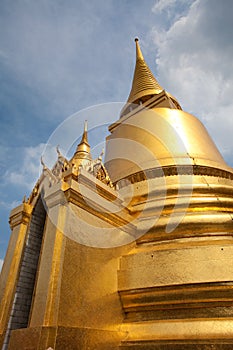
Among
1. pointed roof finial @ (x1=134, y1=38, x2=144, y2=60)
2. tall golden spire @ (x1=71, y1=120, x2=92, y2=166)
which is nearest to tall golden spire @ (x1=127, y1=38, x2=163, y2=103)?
pointed roof finial @ (x1=134, y1=38, x2=144, y2=60)

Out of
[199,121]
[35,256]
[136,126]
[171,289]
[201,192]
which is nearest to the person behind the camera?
[171,289]

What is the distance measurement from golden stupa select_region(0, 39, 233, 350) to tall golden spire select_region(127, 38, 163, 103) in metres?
5.22

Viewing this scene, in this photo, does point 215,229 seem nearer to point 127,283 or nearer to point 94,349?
point 127,283

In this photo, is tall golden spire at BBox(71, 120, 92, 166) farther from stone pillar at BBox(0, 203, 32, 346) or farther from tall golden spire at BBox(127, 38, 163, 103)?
tall golden spire at BBox(127, 38, 163, 103)

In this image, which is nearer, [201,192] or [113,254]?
[113,254]

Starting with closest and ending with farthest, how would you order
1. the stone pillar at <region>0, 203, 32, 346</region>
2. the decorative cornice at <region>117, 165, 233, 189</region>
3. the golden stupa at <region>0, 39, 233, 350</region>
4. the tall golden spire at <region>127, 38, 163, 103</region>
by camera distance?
the golden stupa at <region>0, 39, 233, 350</region>, the stone pillar at <region>0, 203, 32, 346</region>, the decorative cornice at <region>117, 165, 233, 189</region>, the tall golden spire at <region>127, 38, 163, 103</region>

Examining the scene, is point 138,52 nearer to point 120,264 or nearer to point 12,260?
point 120,264

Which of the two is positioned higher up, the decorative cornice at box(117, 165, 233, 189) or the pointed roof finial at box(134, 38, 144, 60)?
the pointed roof finial at box(134, 38, 144, 60)

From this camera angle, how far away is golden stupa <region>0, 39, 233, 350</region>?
131 inches

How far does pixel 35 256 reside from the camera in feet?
14.9

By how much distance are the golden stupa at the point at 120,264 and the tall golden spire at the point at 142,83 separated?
17.1 feet

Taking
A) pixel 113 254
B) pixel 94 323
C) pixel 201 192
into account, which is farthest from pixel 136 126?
pixel 94 323

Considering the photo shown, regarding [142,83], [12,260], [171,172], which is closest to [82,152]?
[171,172]

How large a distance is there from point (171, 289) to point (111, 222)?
1.40 meters
